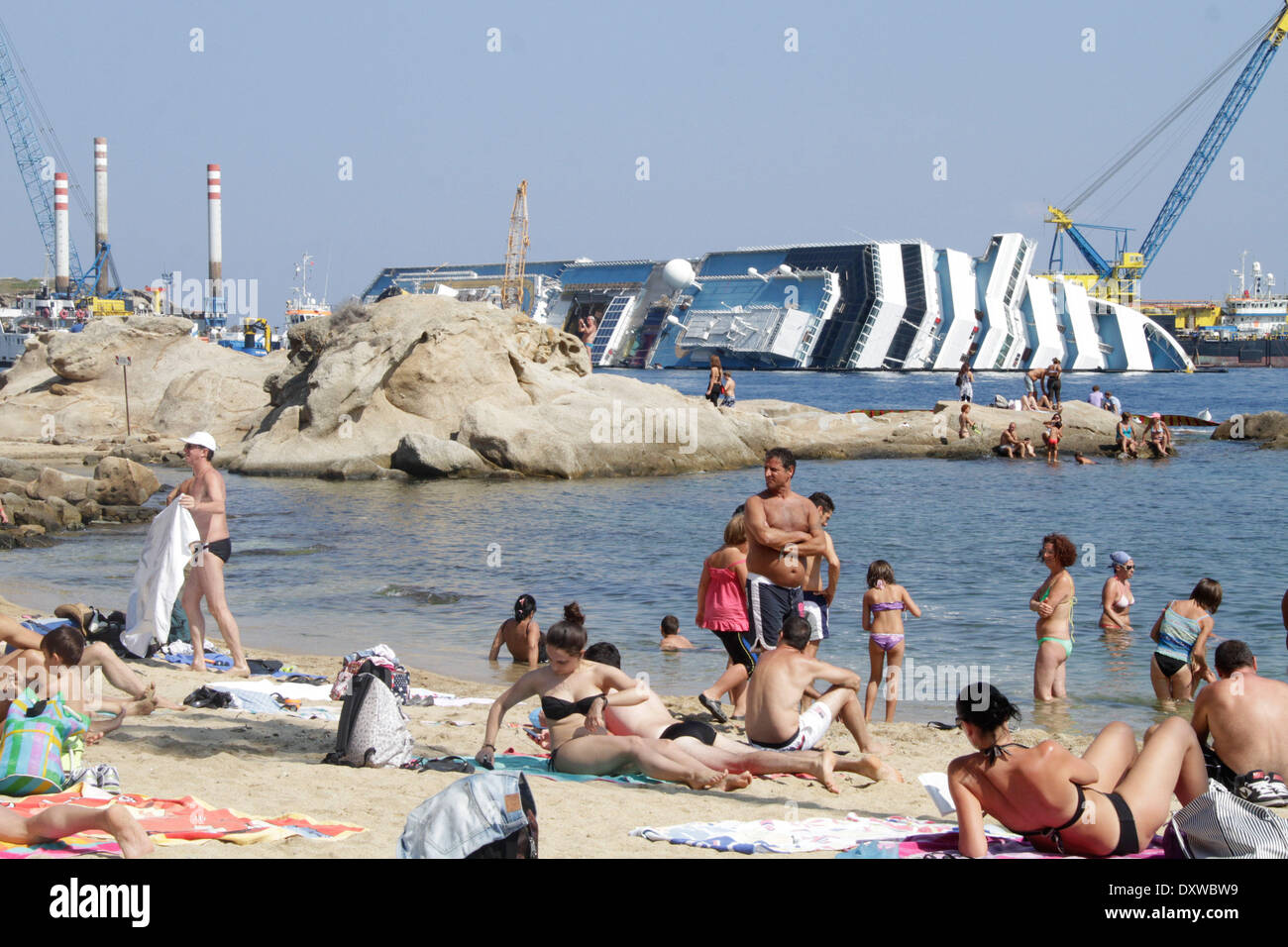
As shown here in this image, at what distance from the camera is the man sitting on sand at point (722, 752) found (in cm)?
593

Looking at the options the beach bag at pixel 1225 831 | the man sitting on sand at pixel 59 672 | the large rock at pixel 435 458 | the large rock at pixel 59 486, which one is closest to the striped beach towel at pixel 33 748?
the man sitting on sand at pixel 59 672

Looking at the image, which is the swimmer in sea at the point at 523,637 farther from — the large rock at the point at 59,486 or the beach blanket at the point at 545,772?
the large rock at the point at 59,486

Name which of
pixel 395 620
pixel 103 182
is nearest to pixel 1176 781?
pixel 395 620

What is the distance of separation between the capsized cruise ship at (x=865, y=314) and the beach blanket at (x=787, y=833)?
6114 centimetres

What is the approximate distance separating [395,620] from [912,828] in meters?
7.49

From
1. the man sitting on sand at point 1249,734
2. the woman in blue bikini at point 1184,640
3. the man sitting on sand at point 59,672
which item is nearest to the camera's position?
the man sitting on sand at point 1249,734

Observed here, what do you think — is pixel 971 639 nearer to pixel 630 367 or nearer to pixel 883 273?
pixel 883 273

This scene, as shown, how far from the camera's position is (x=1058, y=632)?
8312mm

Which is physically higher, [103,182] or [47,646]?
[103,182]

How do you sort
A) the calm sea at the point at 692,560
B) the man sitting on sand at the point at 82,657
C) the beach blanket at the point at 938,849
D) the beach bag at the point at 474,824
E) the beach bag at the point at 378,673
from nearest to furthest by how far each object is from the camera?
the beach bag at the point at 474,824 < the beach blanket at the point at 938,849 < the man sitting on sand at the point at 82,657 < the beach bag at the point at 378,673 < the calm sea at the point at 692,560

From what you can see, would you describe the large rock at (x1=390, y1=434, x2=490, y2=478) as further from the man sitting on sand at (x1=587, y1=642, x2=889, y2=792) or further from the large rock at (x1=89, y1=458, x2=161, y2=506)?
the man sitting on sand at (x1=587, y1=642, x2=889, y2=792)

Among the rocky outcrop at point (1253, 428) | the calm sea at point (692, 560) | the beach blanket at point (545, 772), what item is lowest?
the calm sea at point (692, 560)

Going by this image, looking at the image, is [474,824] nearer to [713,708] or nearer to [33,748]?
[33,748]

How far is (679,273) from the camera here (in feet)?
254
